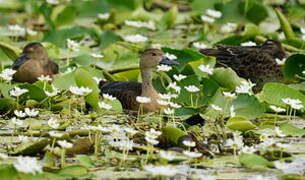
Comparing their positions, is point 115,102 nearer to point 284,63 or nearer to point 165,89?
point 165,89

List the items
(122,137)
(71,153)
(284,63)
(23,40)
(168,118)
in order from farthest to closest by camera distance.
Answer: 1. (23,40)
2. (284,63)
3. (168,118)
4. (122,137)
5. (71,153)

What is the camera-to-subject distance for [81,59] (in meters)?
10.9

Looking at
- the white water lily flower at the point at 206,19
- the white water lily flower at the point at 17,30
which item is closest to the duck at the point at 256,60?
the white water lily flower at the point at 206,19

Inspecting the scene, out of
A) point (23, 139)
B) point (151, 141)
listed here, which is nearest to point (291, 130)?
point (151, 141)

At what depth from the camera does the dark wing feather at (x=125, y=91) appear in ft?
Result: 30.8

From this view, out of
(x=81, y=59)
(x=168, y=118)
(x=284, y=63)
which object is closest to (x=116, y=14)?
(x=81, y=59)

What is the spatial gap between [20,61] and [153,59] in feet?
6.26

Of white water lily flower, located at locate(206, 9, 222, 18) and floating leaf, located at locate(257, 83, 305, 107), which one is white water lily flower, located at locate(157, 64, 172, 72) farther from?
white water lily flower, located at locate(206, 9, 222, 18)

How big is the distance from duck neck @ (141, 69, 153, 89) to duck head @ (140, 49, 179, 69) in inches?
1.8

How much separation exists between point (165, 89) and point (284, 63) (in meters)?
1.37

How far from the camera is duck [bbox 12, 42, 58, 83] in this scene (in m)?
10.8

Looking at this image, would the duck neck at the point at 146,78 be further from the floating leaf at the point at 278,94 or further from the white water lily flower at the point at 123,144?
the white water lily flower at the point at 123,144

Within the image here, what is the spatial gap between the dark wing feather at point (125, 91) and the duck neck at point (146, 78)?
0.07m

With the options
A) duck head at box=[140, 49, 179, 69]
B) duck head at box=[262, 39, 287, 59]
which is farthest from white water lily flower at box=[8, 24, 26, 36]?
duck head at box=[262, 39, 287, 59]
